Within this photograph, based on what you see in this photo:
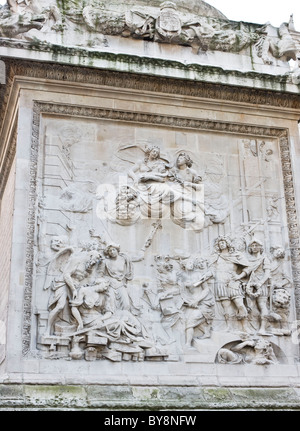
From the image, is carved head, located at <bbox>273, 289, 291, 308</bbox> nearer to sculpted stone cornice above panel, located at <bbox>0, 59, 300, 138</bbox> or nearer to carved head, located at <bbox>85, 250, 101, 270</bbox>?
carved head, located at <bbox>85, 250, 101, 270</bbox>

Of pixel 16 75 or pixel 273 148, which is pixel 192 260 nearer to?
pixel 273 148

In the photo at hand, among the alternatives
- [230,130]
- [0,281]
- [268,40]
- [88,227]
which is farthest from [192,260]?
[268,40]

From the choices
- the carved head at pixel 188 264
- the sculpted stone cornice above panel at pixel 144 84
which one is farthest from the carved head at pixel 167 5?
the carved head at pixel 188 264

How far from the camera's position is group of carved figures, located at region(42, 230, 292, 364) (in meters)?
10.6

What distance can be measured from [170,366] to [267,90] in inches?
191

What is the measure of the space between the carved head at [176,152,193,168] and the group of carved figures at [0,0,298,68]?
6.55ft

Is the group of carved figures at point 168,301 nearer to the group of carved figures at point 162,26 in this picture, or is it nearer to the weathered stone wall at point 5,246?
the weathered stone wall at point 5,246

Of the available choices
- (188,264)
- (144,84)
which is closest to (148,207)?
(188,264)

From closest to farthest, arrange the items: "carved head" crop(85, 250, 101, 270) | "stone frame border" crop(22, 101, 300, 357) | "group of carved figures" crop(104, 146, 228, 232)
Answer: "carved head" crop(85, 250, 101, 270) < "stone frame border" crop(22, 101, 300, 357) < "group of carved figures" crop(104, 146, 228, 232)

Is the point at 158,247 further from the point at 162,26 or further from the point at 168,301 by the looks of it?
the point at 162,26

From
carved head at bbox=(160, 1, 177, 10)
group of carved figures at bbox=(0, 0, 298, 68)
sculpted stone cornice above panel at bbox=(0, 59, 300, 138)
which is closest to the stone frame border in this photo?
sculpted stone cornice above panel at bbox=(0, 59, 300, 138)

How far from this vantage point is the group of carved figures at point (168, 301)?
34.6ft

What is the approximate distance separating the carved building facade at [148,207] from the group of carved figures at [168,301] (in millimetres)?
22

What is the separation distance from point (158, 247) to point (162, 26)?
151 inches
